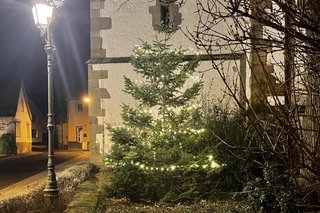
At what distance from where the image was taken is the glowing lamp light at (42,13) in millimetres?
7926

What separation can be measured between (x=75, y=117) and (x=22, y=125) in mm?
8944

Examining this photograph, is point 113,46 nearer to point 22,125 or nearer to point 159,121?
point 159,121

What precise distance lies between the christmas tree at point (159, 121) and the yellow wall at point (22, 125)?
28.0 meters

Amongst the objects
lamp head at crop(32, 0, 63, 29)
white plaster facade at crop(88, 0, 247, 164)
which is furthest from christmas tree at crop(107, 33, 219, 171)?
white plaster facade at crop(88, 0, 247, 164)

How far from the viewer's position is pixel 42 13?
26.1 ft

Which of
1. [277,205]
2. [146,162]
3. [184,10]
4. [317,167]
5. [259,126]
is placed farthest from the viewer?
[184,10]

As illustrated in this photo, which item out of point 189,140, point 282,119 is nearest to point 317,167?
point 282,119

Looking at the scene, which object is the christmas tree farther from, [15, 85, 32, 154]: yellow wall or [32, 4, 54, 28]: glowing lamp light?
[15, 85, 32, 154]: yellow wall

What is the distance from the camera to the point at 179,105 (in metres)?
8.16

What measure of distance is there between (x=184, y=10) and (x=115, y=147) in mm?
5542

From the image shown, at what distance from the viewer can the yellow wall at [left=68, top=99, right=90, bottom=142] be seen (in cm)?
4453

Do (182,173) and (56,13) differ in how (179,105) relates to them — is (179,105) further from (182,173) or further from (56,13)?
(56,13)

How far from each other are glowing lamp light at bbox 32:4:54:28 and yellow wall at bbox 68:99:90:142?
36745mm

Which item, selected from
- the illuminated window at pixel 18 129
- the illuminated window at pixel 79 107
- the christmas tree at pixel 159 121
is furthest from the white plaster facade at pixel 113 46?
the illuminated window at pixel 79 107
